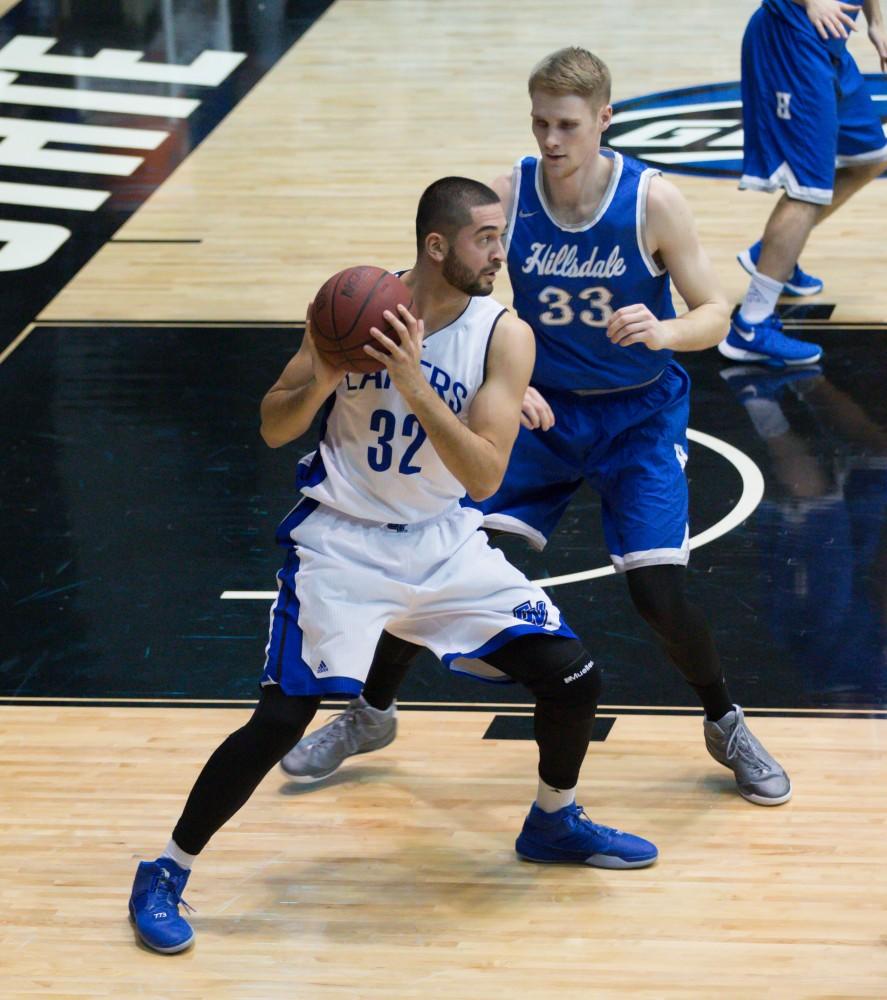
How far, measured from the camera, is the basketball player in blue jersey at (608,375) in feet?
14.1

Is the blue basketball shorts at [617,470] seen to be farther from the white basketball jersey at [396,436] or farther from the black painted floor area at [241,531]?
the black painted floor area at [241,531]

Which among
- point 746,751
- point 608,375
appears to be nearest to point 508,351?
point 608,375

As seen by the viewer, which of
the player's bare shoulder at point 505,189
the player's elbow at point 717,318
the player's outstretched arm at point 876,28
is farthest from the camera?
the player's outstretched arm at point 876,28

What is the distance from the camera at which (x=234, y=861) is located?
4.28m

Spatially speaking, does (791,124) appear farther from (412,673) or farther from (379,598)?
(379,598)

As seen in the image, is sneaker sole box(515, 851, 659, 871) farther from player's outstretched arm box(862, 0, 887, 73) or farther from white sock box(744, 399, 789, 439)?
player's outstretched arm box(862, 0, 887, 73)

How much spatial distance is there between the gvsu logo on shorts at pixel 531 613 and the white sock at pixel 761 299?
150 inches

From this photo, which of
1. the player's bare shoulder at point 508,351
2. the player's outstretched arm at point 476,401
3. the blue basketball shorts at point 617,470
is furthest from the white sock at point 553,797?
the player's bare shoulder at point 508,351

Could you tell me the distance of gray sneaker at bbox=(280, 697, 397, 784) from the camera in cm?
465

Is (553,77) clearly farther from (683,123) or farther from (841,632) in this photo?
(683,123)

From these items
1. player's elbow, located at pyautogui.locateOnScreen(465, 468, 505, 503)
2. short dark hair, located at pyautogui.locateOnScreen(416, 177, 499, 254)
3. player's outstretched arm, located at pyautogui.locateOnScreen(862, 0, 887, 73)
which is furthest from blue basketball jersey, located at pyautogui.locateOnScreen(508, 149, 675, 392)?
player's outstretched arm, located at pyautogui.locateOnScreen(862, 0, 887, 73)

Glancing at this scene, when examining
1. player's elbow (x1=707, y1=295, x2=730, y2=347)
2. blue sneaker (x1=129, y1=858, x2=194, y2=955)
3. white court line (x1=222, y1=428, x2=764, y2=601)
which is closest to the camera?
blue sneaker (x1=129, y1=858, x2=194, y2=955)

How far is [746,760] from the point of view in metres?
4.50

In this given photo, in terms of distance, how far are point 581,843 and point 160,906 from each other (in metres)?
0.98
